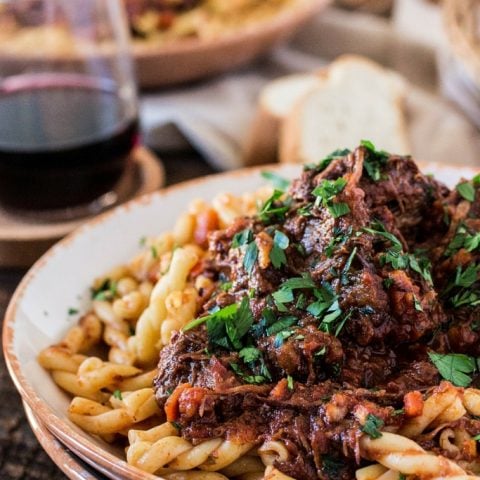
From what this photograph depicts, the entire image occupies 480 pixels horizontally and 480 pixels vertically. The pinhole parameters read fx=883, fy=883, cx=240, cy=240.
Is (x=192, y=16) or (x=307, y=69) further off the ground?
(x=192, y=16)

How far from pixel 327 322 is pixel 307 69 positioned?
465 centimetres

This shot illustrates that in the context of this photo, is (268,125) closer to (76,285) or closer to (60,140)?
(60,140)

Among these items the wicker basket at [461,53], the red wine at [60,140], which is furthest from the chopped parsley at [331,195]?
the wicker basket at [461,53]

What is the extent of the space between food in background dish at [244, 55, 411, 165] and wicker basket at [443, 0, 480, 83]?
0.55 metres

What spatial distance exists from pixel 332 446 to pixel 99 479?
80 cm

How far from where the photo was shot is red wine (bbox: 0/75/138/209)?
488 cm

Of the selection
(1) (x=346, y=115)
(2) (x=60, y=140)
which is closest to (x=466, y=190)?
(2) (x=60, y=140)

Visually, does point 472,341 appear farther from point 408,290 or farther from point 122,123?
point 122,123

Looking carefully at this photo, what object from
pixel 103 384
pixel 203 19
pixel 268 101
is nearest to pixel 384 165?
pixel 103 384

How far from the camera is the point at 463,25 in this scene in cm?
634

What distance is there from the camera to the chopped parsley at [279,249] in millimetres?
3107

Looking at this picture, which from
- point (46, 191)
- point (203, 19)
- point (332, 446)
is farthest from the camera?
point (203, 19)

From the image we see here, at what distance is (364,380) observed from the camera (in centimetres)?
293

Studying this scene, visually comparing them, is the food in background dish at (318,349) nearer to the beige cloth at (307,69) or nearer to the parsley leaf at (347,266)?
the parsley leaf at (347,266)
